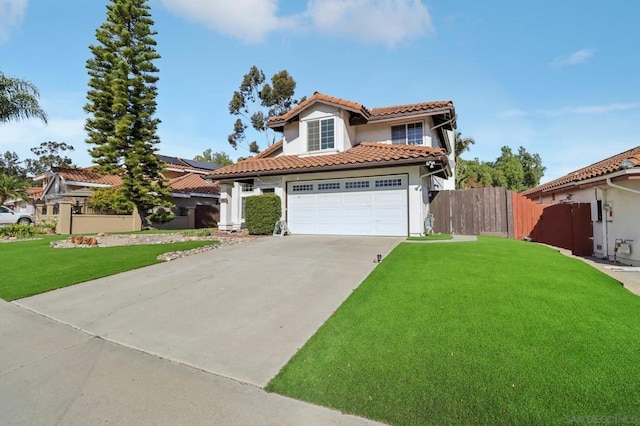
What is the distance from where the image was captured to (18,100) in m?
17.2

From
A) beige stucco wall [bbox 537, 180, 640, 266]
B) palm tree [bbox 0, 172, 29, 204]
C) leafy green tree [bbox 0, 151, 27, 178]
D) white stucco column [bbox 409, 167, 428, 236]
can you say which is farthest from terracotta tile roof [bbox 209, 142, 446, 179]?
leafy green tree [bbox 0, 151, 27, 178]

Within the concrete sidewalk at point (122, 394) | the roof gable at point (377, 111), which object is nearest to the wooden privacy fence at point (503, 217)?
the roof gable at point (377, 111)

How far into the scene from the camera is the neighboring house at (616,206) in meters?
9.64

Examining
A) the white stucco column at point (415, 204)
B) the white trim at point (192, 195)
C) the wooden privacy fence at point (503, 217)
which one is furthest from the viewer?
the white trim at point (192, 195)

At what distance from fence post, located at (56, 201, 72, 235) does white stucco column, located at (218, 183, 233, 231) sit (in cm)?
952

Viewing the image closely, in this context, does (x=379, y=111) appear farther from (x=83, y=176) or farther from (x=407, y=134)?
(x=83, y=176)

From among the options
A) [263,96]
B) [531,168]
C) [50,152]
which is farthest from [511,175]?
[50,152]

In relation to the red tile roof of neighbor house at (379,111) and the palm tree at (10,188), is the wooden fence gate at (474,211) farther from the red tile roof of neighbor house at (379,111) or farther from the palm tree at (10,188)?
the palm tree at (10,188)

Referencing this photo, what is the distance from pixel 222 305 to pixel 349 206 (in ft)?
27.8

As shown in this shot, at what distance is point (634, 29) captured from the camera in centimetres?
1065

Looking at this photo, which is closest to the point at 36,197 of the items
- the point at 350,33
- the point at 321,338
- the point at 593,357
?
the point at 350,33

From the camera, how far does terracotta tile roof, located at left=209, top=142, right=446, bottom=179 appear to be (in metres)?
11.8

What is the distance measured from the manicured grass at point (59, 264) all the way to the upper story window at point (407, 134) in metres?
9.80

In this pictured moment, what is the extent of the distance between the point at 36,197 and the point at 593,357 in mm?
42059
